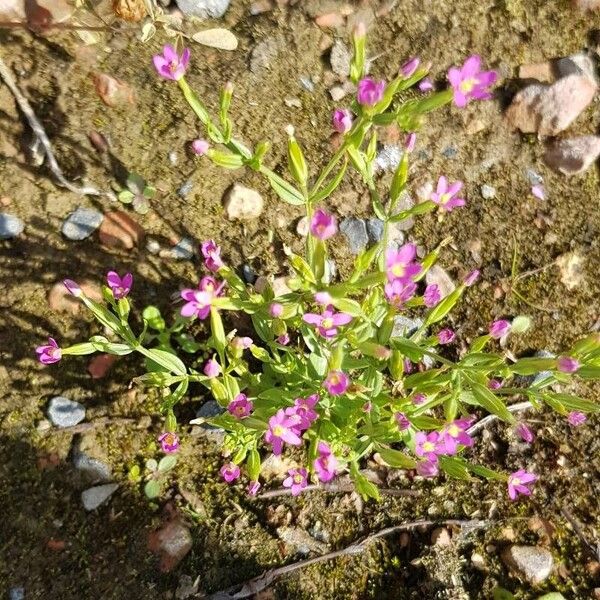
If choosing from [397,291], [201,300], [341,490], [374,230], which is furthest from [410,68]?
[341,490]

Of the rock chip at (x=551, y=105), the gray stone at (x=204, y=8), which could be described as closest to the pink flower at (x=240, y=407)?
the gray stone at (x=204, y=8)

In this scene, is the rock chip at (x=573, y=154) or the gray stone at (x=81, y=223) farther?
the rock chip at (x=573, y=154)

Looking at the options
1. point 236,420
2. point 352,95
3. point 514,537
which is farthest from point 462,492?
point 352,95

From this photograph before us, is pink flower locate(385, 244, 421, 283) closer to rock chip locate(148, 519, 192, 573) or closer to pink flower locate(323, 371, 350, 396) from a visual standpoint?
pink flower locate(323, 371, 350, 396)

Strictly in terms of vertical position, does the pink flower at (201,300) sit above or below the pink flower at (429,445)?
above

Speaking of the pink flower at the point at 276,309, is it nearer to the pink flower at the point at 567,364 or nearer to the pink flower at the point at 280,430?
the pink flower at the point at 280,430

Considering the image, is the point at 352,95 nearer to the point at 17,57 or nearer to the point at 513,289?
the point at 513,289
